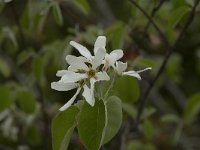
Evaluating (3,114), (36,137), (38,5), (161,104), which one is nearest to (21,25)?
(38,5)

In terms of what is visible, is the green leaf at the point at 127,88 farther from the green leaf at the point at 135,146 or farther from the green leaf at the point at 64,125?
the green leaf at the point at 135,146

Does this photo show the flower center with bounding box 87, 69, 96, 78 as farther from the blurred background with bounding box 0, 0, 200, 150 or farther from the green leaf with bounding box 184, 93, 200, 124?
the green leaf with bounding box 184, 93, 200, 124

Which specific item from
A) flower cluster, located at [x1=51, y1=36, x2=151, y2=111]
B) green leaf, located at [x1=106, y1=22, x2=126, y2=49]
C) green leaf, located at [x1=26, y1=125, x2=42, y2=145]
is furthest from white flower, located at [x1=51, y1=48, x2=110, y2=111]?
green leaf, located at [x1=26, y1=125, x2=42, y2=145]

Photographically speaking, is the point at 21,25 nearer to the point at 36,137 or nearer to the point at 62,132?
the point at 36,137

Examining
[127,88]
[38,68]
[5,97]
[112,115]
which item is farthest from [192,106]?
[112,115]

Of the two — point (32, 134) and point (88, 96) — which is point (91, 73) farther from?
point (32, 134)

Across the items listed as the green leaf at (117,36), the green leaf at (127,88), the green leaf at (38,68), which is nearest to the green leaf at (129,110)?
the green leaf at (127,88)
